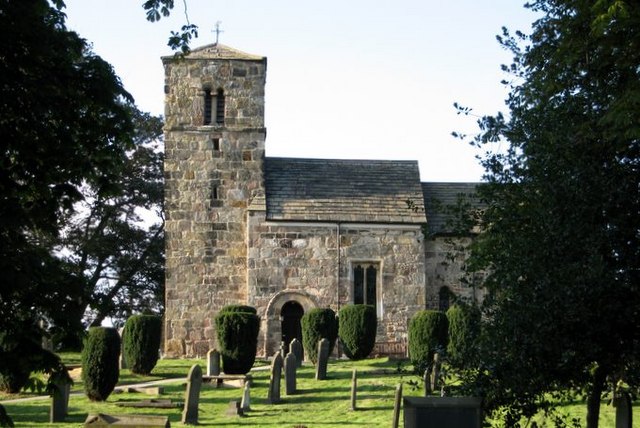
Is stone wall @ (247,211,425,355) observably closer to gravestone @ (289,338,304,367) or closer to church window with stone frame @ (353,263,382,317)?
church window with stone frame @ (353,263,382,317)

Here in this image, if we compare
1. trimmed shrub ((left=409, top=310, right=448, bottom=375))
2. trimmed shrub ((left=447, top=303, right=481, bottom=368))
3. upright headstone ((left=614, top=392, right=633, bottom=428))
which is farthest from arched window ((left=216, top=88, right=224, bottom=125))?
trimmed shrub ((left=447, top=303, right=481, bottom=368))

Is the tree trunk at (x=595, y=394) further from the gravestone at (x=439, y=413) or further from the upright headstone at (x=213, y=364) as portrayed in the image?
the upright headstone at (x=213, y=364)

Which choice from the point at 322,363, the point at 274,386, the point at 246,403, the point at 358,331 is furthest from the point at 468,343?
the point at 358,331

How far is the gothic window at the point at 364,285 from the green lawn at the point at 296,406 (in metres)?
7.45

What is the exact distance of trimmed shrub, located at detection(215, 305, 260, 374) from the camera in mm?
26062

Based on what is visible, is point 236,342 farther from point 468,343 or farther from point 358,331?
point 468,343

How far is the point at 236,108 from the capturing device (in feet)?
115

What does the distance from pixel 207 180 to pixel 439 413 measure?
2501cm

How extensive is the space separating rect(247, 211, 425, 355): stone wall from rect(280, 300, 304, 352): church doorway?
320 millimetres

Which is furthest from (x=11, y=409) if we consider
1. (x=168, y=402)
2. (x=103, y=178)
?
(x=103, y=178)

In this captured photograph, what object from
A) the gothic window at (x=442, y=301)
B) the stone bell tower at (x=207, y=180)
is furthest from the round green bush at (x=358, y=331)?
the stone bell tower at (x=207, y=180)

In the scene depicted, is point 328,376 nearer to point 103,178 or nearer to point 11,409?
point 11,409

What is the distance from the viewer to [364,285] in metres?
34.1

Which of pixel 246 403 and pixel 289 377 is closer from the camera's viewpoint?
pixel 246 403
